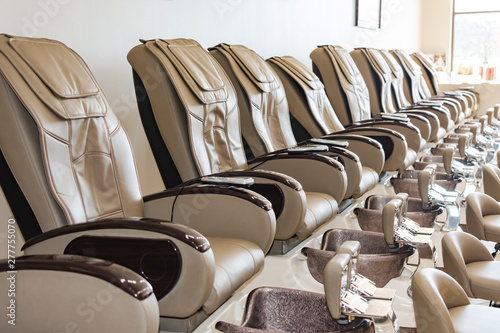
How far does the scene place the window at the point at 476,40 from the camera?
31.9ft

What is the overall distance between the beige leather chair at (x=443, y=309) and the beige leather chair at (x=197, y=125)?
0.65 metres

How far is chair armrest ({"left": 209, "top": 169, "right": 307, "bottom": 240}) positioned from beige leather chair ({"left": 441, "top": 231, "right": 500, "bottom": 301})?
574 mm

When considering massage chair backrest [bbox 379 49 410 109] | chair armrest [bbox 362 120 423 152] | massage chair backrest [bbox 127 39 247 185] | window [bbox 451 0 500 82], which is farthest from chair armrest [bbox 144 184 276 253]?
window [bbox 451 0 500 82]

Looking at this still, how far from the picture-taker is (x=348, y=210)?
10.7 ft

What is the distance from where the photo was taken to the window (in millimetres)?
9727

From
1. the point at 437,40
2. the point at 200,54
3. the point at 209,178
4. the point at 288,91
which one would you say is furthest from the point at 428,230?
the point at 437,40

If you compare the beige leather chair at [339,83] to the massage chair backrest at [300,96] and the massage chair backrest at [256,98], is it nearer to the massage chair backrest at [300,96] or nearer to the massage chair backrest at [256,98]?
the massage chair backrest at [300,96]

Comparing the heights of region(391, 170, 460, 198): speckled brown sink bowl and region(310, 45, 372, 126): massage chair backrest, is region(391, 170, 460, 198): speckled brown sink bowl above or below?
below

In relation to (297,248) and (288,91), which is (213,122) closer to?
(297,248)

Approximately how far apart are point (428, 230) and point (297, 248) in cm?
55

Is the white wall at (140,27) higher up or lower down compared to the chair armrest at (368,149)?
higher up

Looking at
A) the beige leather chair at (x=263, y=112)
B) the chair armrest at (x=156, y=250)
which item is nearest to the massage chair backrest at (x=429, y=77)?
the beige leather chair at (x=263, y=112)

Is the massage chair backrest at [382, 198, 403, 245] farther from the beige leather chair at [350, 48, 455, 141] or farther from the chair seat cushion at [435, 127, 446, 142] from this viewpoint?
the chair seat cushion at [435, 127, 446, 142]

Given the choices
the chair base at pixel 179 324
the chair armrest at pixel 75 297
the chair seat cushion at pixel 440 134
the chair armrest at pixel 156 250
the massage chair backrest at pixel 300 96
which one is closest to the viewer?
the chair armrest at pixel 75 297
